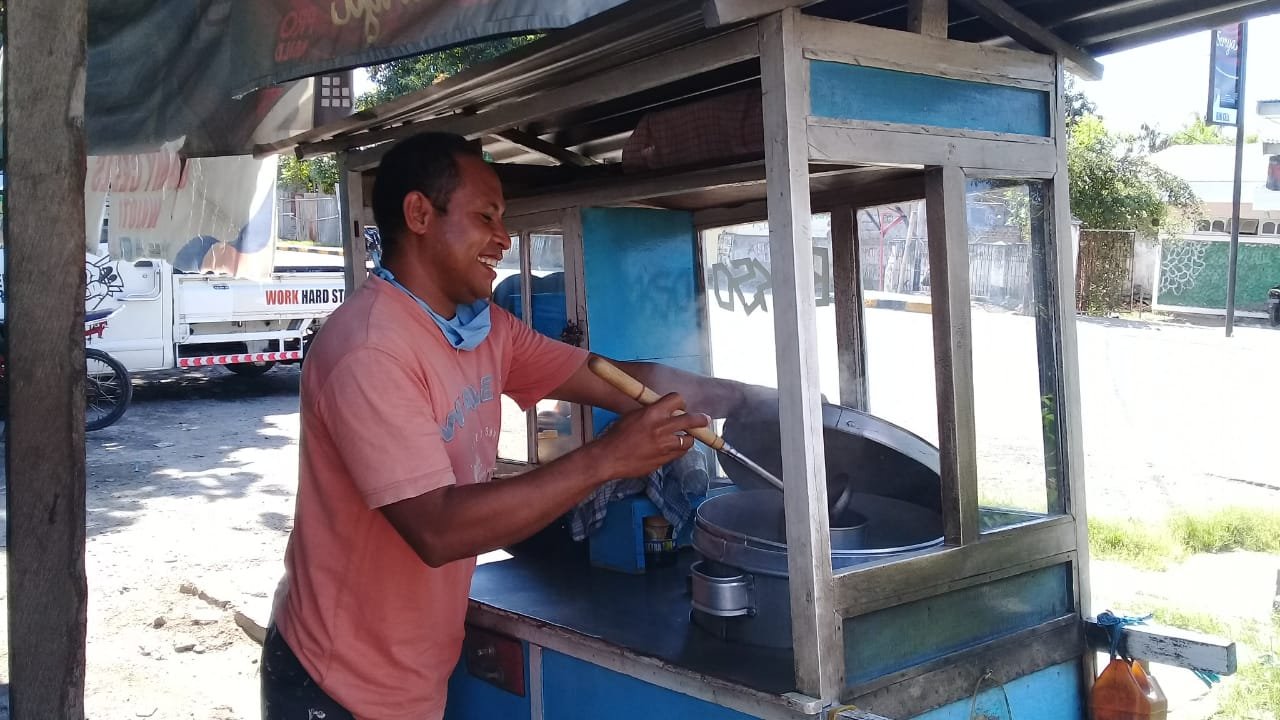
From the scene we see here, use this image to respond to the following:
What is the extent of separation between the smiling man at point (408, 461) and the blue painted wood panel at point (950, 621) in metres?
0.50

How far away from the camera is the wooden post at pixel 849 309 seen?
9.55 ft

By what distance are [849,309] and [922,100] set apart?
3.43ft

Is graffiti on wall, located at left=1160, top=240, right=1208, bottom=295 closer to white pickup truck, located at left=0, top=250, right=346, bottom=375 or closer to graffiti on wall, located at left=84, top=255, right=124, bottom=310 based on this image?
white pickup truck, located at left=0, top=250, right=346, bottom=375

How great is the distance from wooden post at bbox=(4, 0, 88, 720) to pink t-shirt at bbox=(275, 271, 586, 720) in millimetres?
437

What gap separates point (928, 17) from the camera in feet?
6.61

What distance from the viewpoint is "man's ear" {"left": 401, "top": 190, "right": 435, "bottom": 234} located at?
200 cm

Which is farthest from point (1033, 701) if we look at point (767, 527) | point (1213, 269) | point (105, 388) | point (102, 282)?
point (1213, 269)

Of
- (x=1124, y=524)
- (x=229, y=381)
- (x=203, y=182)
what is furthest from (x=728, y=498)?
(x=229, y=381)

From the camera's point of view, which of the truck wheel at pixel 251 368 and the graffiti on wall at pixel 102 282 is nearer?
the graffiti on wall at pixel 102 282

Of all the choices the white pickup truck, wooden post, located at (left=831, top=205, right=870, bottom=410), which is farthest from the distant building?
wooden post, located at (left=831, top=205, right=870, bottom=410)

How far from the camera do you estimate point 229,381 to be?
506 inches

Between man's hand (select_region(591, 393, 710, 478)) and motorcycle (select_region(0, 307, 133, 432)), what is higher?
man's hand (select_region(591, 393, 710, 478))

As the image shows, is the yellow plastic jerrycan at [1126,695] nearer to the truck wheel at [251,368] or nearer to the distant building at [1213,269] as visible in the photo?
the truck wheel at [251,368]

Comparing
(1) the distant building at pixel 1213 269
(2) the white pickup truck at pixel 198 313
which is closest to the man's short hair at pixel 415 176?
(2) the white pickup truck at pixel 198 313
